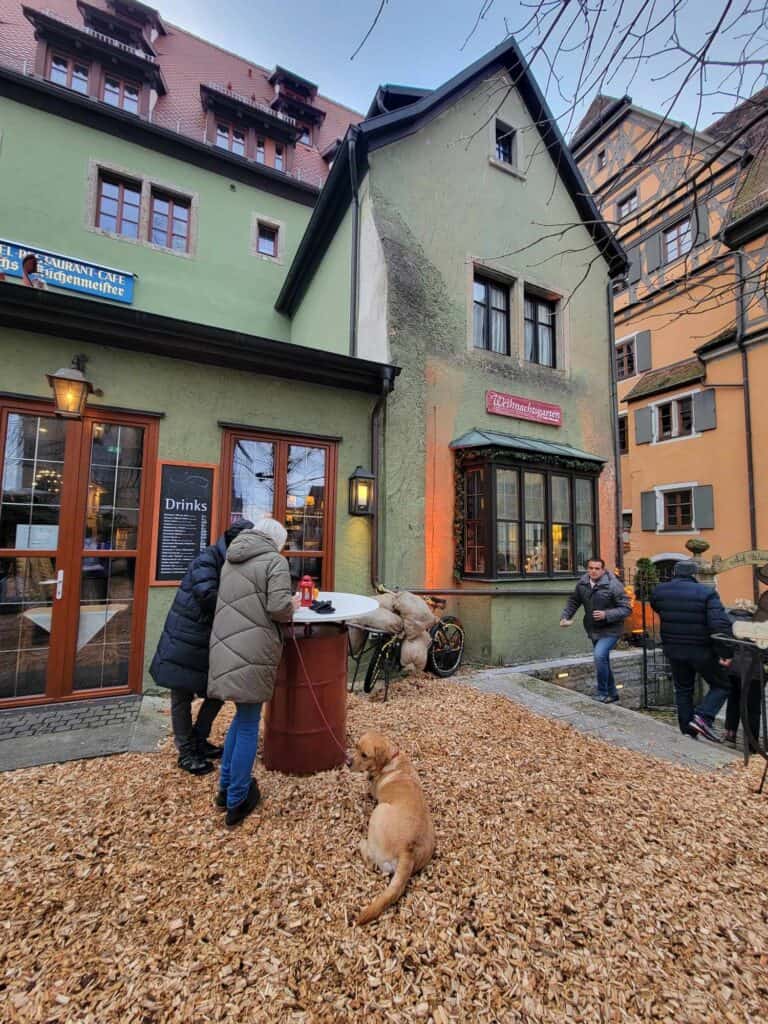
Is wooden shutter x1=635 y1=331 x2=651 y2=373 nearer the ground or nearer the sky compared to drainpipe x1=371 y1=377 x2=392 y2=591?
nearer the sky

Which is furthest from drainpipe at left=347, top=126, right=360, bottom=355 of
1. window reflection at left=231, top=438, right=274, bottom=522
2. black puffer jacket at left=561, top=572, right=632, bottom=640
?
black puffer jacket at left=561, top=572, right=632, bottom=640

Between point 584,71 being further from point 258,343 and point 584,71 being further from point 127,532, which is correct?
point 127,532

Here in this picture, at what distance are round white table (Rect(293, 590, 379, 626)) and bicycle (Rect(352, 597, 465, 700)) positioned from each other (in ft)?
4.29

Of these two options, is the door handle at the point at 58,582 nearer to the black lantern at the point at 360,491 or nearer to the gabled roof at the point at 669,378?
the black lantern at the point at 360,491

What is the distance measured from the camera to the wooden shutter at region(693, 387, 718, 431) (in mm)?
14555

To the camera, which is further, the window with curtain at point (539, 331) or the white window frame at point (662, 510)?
the white window frame at point (662, 510)

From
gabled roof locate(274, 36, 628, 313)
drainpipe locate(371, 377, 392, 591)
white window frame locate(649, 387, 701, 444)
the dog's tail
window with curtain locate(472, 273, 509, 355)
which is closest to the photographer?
the dog's tail

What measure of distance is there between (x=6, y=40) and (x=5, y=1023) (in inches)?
652

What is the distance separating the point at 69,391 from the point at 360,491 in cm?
357

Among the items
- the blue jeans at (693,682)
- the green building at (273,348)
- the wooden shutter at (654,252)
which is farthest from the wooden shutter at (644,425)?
the blue jeans at (693,682)

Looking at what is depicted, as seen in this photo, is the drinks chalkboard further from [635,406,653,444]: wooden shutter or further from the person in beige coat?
[635,406,653,444]: wooden shutter

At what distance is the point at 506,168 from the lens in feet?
28.5

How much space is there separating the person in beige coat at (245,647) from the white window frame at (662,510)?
1639cm

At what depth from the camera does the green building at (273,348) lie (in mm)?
4941
